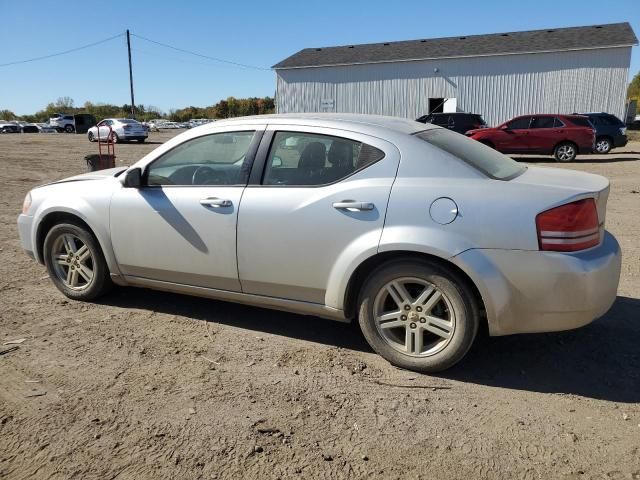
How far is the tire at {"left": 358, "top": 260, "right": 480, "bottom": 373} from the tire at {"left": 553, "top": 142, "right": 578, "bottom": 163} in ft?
55.3

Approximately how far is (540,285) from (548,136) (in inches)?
664

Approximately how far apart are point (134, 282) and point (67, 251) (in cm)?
78

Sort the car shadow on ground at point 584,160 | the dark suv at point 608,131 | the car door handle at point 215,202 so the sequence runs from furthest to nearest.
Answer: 1. the dark suv at point 608,131
2. the car shadow on ground at point 584,160
3. the car door handle at point 215,202

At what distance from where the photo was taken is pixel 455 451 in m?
2.61

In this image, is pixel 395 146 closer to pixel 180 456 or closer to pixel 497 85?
pixel 180 456

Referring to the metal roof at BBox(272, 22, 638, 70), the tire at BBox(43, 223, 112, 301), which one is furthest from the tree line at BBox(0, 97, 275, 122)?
the tire at BBox(43, 223, 112, 301)

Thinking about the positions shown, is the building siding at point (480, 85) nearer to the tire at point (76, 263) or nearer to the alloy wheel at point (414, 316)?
the tire at point (76, 263)

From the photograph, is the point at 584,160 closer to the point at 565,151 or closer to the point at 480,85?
the point at 565,151

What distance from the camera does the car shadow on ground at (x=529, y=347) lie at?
326 cm

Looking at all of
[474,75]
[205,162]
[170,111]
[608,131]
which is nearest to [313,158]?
[205,162]

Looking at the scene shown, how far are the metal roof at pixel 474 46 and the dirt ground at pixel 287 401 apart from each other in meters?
27.9

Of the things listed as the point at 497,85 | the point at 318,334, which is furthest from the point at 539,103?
the point at 318,334

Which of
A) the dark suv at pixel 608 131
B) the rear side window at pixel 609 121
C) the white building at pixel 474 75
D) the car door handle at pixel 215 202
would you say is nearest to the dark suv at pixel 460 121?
the dark suv at pixel 608 131

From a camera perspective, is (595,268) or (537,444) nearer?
(537,444)
